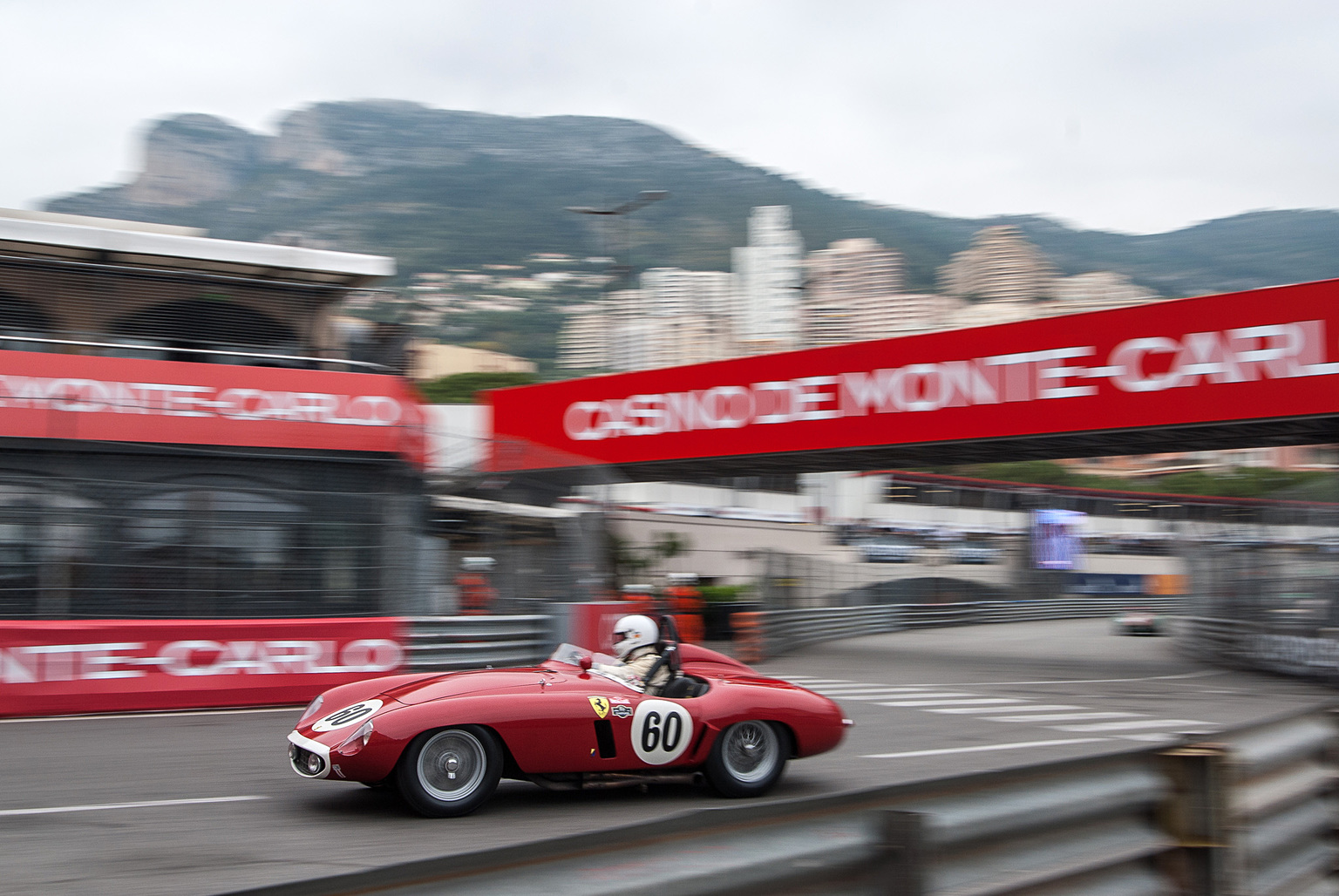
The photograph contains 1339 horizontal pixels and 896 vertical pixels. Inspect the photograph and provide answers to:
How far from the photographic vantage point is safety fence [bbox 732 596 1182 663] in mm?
20250

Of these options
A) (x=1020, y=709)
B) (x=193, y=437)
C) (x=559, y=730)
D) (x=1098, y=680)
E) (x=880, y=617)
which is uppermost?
(x=193, y=437)

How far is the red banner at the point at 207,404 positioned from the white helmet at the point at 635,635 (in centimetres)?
699

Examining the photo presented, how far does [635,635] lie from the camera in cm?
737

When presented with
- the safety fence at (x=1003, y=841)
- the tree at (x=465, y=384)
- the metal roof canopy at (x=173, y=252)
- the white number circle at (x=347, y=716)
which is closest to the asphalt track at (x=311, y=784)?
the white number circle at (x=347, y=716)

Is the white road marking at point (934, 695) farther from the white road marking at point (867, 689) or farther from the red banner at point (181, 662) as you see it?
the red banner at point (181, 662)

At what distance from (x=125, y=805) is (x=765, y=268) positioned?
150137 mm

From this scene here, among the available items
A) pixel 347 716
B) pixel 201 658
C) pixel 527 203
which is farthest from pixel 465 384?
pixel 347 716

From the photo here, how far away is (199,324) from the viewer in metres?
18.1

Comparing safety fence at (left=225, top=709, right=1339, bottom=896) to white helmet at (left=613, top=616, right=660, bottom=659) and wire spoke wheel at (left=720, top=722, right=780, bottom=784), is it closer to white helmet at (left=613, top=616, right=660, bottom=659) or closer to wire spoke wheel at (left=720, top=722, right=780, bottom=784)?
wire spoke wheel at (left=720, top=722, right=780, bottom=784)

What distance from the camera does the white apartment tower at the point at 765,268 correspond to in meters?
142

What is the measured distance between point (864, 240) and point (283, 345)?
435ft

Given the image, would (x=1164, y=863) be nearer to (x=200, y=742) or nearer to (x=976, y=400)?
(x=200, y=742)

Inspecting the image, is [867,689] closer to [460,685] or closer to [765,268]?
[460,685]

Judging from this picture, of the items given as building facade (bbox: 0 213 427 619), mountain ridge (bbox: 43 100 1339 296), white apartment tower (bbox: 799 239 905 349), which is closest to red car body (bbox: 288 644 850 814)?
building facade (bbox: 0 213 427 619)
